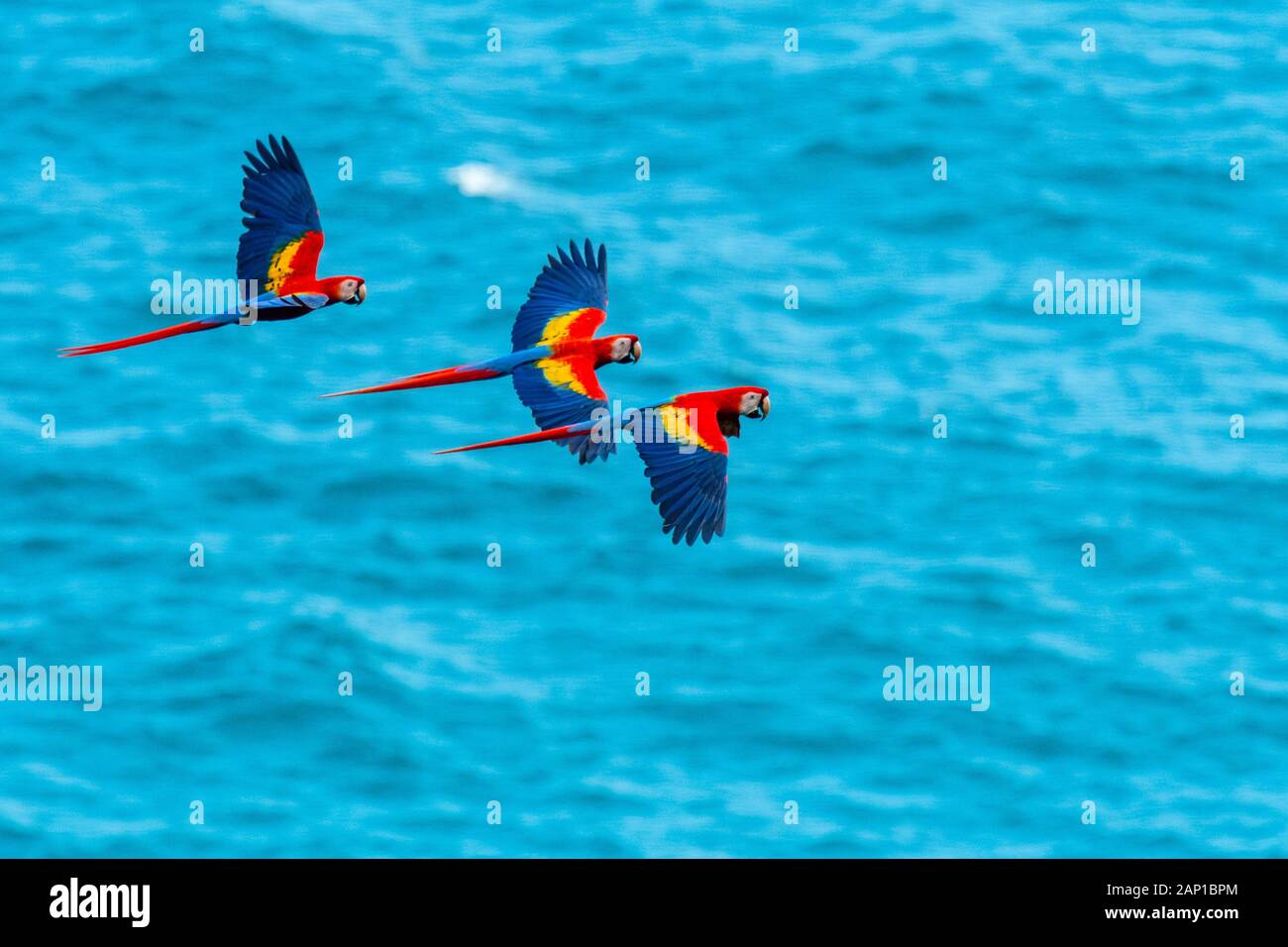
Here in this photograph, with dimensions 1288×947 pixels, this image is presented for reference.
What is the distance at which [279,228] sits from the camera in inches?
803

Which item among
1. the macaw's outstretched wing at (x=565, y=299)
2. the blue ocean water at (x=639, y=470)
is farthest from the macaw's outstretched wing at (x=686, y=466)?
the blue ocean water at (x=639, y=470)

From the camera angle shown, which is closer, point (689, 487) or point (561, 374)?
point (689, 487)

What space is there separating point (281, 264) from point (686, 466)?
153 inches

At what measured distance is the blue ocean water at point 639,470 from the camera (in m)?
43.8

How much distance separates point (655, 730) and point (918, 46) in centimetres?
2153

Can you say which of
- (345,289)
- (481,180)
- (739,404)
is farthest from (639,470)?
(345,289)

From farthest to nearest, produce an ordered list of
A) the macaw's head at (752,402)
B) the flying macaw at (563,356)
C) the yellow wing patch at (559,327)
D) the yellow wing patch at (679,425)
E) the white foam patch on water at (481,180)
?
the white foam patch on water at (481,180) → the yellow wing patch at (559,327) → the macaw's head at (752,402) → the yellow wing patch at (679,425) → the flying macaw at (563,356)

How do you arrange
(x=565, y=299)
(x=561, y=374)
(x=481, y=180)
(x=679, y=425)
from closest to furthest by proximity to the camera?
(x=679, y=425) < (x=561, y=374) < (x=565, y=299) < (x=481, y=180)

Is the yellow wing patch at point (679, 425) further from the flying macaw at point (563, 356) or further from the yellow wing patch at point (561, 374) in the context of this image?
the yellow wing patch at point (561, 374)

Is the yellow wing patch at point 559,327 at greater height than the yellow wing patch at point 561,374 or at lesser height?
greater

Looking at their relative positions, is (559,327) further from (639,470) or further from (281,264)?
(639,470)

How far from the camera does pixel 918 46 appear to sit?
189ft
